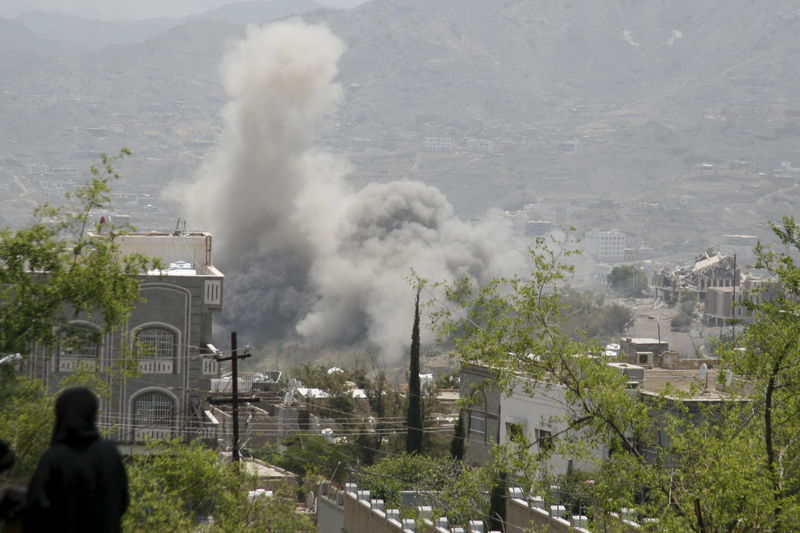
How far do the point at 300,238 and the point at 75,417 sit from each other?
97.4m

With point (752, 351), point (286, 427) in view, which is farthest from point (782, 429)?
point (286, 427)

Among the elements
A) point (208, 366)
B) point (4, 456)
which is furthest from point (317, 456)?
point (4, 456)

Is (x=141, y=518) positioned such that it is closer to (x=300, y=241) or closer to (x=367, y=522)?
(x=367, y=522)

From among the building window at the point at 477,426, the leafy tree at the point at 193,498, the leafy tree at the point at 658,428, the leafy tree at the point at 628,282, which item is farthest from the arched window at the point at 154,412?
the leafy tree at the point at 628,282

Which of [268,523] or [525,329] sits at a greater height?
[525,329]

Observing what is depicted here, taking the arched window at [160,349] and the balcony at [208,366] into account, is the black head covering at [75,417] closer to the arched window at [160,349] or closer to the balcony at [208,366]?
the arched window at [160,349]

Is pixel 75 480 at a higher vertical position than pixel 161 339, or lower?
higher

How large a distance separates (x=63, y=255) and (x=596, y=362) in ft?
19.1

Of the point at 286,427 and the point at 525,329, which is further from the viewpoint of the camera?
the point at 286,427

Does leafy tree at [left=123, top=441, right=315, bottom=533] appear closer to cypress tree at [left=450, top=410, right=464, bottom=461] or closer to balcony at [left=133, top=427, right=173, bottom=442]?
balcony at [left=133, top=427, right=173, bottom=442]

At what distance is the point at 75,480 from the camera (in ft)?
17.5

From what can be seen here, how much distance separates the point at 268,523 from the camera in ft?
60.2

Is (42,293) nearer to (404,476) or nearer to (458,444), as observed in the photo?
(404,476)

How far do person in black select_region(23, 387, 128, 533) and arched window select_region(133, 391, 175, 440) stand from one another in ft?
73.1
